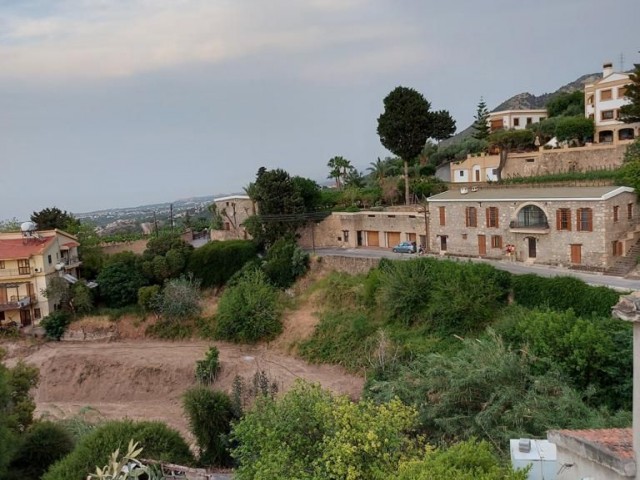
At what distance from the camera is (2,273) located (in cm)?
3756

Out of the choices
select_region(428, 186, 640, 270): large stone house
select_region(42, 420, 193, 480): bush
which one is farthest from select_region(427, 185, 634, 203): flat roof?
select_region(42, 420, 193, 480): bush

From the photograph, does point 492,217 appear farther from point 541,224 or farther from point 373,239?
point 373,239

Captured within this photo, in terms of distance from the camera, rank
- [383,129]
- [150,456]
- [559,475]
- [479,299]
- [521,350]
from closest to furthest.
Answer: [559,475]
[150,456]
[521,350]
[479,299]
[383,129]

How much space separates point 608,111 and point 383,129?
1846 centimetres

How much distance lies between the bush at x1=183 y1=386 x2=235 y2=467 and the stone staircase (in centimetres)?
1936

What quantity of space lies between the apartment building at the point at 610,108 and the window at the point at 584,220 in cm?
1873

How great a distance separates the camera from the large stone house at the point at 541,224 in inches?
1077

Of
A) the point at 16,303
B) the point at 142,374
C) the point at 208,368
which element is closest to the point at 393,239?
the point at 208,368

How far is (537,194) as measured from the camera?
30281mm

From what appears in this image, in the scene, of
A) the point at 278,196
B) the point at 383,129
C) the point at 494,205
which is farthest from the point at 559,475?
the point at 383,129

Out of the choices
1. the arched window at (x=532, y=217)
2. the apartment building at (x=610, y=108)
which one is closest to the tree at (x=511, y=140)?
the apartment building at (x=610, y=108)

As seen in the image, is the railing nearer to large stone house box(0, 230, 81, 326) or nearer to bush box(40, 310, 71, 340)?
→ bush box(40, 310, 71, 340)

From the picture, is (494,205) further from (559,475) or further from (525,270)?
(559,475)

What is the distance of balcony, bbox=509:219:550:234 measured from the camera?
29234 mm
